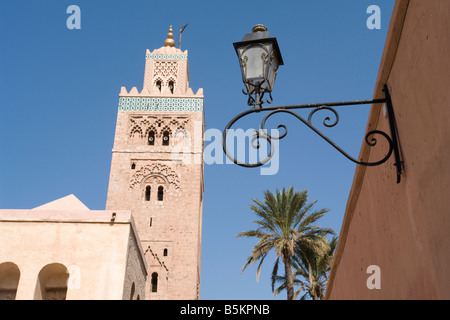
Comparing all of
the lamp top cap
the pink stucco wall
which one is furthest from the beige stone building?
the lamp top cap

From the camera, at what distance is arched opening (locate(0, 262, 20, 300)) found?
35.6ft

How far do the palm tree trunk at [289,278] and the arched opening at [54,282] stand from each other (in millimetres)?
6936

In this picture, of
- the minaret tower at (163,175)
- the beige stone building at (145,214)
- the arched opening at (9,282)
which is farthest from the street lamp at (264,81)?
the minaret tower at (163,175)

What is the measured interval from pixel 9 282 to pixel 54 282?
86 cm

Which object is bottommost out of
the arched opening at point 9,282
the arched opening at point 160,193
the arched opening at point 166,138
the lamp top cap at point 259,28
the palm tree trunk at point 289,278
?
the lamp top cap at point 259,28

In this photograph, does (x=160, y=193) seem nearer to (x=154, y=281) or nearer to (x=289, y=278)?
(x=154, y=281)

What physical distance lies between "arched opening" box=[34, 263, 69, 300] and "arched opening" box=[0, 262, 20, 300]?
0.55 metres

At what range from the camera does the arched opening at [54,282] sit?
35.3 feet

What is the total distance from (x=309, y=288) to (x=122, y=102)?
15.9m

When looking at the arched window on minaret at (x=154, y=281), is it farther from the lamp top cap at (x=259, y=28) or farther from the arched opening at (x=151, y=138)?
the lamp top cap at (x=259, y=28)

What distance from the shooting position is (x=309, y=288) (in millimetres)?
16859

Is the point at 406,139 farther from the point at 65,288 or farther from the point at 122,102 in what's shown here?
the point at 122,102

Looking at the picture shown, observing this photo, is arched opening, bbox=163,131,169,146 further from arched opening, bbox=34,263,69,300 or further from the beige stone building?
arched opening, bbox=34,263,69,300
